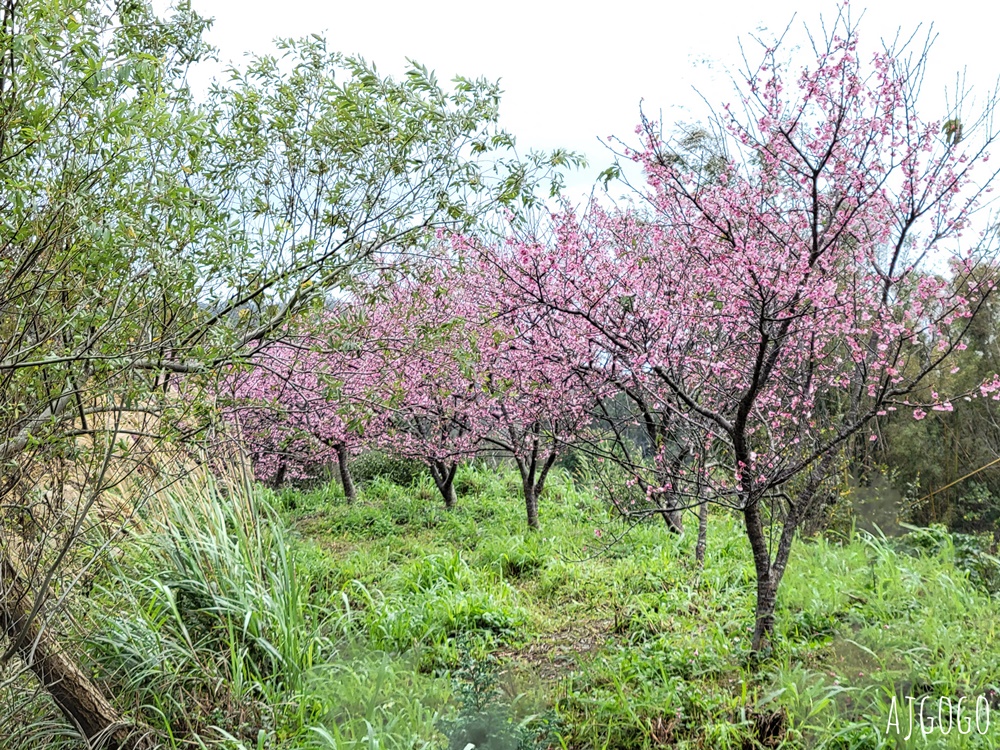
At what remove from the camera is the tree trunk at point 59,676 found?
2801 millimetres

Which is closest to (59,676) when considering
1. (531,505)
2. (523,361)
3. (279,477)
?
(523,361)

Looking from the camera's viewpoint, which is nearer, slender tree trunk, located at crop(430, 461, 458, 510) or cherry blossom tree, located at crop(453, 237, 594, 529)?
cherry blossom tree, located at crop(453, 237, 594, 529)

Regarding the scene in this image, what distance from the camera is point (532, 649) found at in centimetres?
470

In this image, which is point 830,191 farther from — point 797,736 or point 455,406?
point 455,406

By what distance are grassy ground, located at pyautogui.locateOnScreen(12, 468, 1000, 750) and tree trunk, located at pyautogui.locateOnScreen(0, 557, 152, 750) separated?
27 centimetres

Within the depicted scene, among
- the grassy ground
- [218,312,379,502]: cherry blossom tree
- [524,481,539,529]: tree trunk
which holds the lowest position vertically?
the grassy ground

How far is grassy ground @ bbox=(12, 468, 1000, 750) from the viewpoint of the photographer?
3.43 m

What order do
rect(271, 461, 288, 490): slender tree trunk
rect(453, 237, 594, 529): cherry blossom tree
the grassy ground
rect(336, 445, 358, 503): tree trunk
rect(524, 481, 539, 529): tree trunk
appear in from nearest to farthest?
the grassy ground < rect(453, 237, 594, 529): cherry blossom tree < rect(524, 481, 539, 529): tree trunk < rect(336, 445, 358, 503): tree trunk < rect(271, 461, 288, 490): slender tree trunk

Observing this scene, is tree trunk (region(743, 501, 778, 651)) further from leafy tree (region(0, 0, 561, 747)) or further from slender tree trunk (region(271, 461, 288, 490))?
slender tree trunk (region(271, 461, 288, 490))

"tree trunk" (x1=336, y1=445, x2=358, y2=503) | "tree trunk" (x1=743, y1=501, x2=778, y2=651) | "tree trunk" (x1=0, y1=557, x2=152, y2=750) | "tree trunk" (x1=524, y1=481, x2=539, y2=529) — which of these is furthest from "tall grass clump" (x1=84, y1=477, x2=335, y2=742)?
"tree trunk" (x1=336, y1=445, x2=358, y2=503)

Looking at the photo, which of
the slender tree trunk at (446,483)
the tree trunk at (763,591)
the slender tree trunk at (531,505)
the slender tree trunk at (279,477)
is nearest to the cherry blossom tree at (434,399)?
the slender tree trunk at (446,483)

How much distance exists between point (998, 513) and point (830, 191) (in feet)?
34.4

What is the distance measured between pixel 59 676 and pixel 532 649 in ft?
9.18

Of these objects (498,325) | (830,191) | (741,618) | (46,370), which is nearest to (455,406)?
(498,325)
